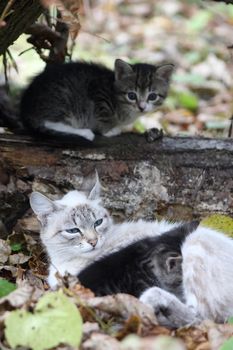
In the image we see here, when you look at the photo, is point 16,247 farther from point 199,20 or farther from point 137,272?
point 199,20

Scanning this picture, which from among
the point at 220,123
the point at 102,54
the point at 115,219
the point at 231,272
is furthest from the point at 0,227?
the point at 102,54

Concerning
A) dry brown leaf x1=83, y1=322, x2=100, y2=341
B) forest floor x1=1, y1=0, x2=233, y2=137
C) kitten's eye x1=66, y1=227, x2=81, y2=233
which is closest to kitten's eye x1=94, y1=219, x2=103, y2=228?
kitten's eye x1=66, y1=227, x2=81, y2=233

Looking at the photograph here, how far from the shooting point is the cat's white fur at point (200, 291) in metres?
3.57

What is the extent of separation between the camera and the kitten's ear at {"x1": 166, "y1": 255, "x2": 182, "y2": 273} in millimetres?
3744

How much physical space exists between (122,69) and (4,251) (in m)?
2.32

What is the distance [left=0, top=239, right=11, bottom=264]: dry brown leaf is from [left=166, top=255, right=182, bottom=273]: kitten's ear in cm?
144

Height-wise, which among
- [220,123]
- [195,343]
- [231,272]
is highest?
[220,123]

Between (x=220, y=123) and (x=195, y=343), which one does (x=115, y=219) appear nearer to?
(x=195, y=343)

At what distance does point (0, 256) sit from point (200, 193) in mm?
1461

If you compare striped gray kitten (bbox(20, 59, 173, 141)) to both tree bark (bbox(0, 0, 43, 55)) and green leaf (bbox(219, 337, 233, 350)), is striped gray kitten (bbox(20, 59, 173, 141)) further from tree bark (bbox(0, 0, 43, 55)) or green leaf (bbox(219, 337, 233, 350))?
green leaf (bbox(219, 337, 233, 350))

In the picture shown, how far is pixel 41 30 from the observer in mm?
5711

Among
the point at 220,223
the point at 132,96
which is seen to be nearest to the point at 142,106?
the point at 132,96

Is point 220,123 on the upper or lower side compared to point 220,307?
upper

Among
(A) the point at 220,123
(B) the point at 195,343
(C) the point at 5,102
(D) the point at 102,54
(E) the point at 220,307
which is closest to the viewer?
(B) the point at 195,343
